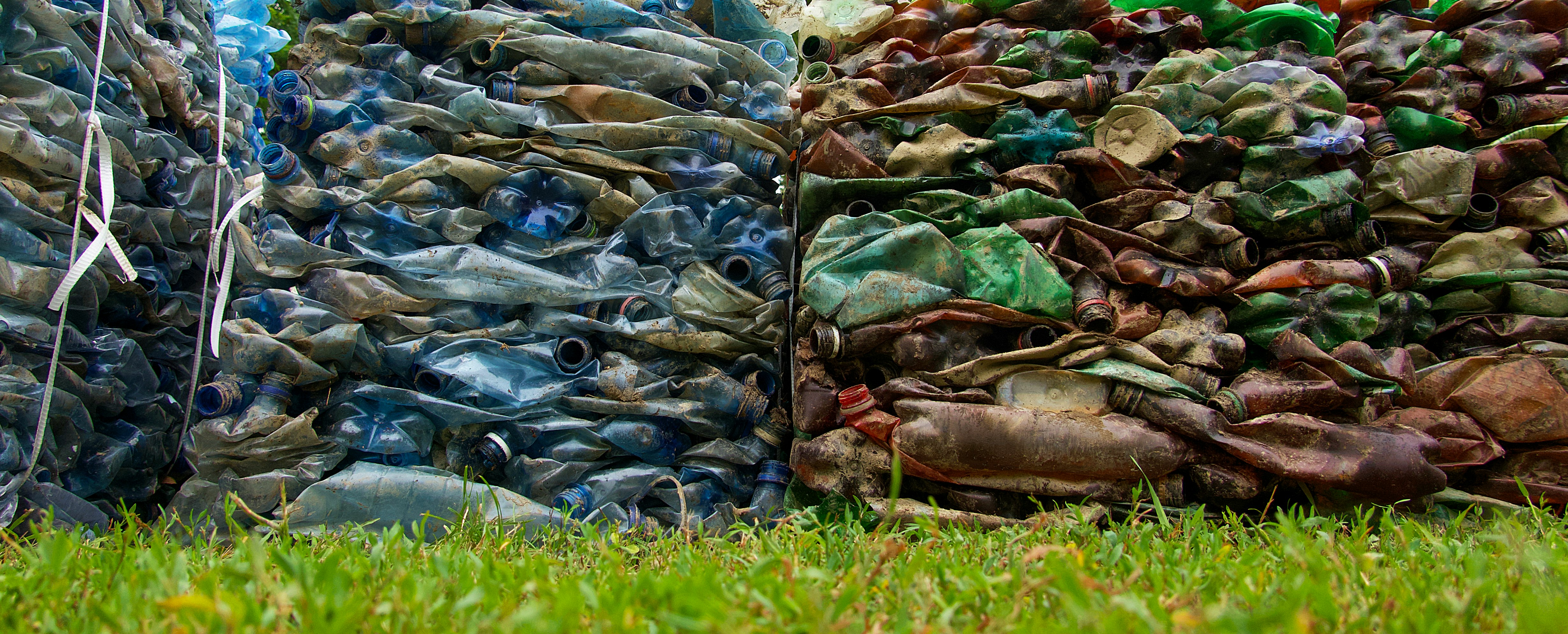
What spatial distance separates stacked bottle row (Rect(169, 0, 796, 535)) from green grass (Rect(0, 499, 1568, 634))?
692 mm

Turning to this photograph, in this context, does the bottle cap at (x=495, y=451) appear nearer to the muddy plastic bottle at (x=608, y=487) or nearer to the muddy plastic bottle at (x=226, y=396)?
the muddy plastic bottle at (x=608, y=487)

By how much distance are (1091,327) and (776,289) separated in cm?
84

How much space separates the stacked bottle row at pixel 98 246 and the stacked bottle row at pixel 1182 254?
194 cm

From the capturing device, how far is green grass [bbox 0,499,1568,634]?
701mm

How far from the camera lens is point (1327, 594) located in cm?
70

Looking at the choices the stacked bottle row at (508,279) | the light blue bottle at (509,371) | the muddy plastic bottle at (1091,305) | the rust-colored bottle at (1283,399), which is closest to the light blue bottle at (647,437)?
the stacked bottle row at (508,279)

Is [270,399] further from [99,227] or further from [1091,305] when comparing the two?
[1091,305]

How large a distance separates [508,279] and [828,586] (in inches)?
58.3

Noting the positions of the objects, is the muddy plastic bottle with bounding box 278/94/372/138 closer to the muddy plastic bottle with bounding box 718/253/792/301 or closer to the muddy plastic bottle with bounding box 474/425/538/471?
the muddy plastic bottle with bounding box 474/425/538/471

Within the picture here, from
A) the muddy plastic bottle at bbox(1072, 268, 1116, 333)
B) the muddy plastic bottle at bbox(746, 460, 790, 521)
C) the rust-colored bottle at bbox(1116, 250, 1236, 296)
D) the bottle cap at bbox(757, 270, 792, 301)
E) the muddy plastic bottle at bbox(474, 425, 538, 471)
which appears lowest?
the muddy plastic bottle at bbox(746, 460, 790, 521)

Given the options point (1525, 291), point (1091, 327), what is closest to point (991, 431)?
point (1091, 327)

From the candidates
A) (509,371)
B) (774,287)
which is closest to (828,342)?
(774,287)

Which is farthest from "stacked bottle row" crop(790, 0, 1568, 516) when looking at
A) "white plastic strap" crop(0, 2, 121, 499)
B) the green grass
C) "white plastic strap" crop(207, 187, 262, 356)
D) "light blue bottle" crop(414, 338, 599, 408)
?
"white plastic strap" crop(0, 2, 121, 499)

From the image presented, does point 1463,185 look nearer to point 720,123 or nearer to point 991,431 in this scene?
point 991,431
